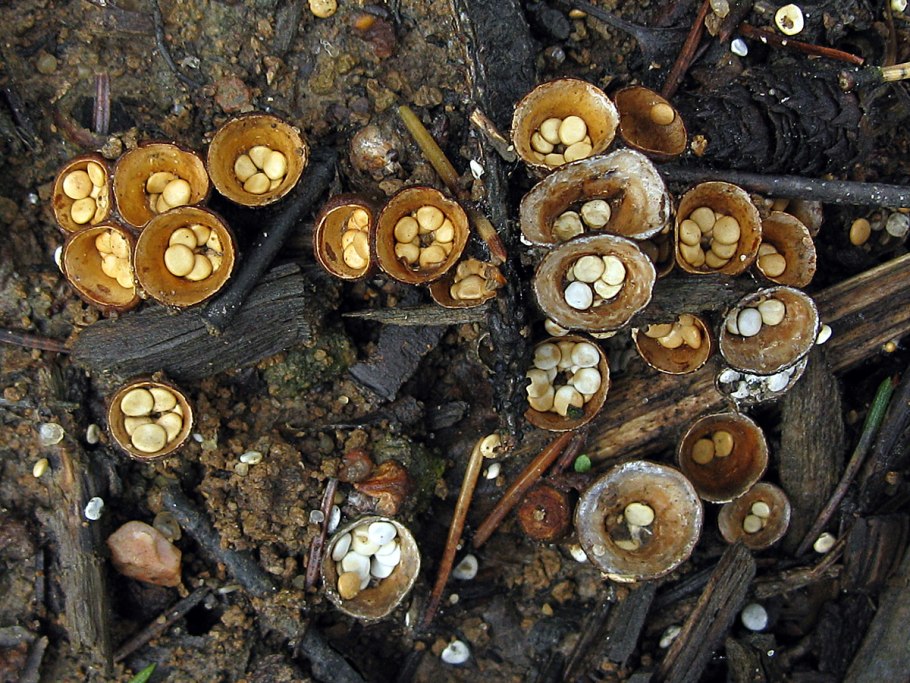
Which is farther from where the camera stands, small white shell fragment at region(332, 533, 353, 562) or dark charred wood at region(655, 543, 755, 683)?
dark charred wood at region(655, 543, 755, 683)

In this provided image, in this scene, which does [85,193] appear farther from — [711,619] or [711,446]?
[711,619]

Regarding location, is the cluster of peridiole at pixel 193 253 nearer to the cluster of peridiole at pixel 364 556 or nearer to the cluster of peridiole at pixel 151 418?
the cluster of peridiole at pixel 151 418

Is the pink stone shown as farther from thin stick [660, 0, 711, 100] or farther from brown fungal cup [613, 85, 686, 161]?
thin stick [660, 0, 711, 100]

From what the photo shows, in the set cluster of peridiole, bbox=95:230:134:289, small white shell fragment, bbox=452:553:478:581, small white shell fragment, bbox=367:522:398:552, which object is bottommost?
small white shell fragment, bbox=452:553:478:581

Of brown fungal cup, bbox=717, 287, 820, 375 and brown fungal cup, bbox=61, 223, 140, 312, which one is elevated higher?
brown fungal cup, bbox=61, 223, 140, 312

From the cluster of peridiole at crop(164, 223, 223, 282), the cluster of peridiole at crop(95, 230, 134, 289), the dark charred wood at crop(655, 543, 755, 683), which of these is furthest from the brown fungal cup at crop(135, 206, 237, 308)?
the dark charred wood at crop(655, 543, 755, 683)

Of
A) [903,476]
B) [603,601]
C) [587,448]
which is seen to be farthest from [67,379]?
[903,476]
